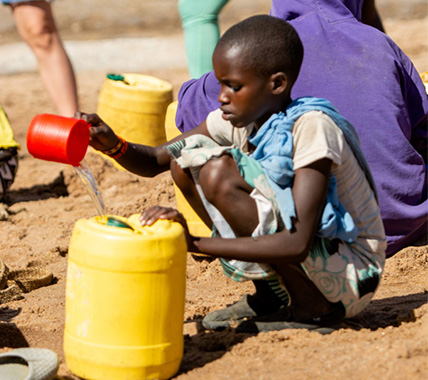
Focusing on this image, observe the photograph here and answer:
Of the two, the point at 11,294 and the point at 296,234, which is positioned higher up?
the point at 296,234

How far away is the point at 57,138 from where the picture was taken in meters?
2.31

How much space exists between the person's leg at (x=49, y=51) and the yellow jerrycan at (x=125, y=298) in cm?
277

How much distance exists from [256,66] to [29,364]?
1.05 m

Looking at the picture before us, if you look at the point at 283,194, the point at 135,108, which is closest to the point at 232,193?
the point at 283,194

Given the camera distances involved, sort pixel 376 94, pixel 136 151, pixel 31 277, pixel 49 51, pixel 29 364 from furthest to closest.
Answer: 1. pixel 49 51
2. pixel 31 277
3. pixel 376 94
4. pixel 136 151
5. pixel 29 364

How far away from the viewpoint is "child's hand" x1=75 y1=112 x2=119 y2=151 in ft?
8.35

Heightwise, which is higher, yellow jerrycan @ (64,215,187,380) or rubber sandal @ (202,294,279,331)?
yellow jerrycan @ (64,215,187,380)

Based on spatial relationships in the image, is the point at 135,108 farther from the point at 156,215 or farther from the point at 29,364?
the point at 29,364

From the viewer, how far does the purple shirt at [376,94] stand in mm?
2844

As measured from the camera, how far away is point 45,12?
182 inches

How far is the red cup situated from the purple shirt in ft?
3.12

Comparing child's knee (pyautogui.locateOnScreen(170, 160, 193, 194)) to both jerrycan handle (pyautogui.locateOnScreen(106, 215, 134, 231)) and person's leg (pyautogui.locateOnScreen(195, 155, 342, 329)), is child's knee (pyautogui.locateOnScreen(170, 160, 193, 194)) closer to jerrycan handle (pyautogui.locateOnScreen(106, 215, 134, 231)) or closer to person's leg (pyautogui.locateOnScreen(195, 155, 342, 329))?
person's leg (pyautogui.locateOnScreen(195, 155, 342, 329))

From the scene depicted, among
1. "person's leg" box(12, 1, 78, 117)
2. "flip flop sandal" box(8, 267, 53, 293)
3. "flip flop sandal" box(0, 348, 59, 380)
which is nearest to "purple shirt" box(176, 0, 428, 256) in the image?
"flip flop sandal" box(8, 267, 53, 293)

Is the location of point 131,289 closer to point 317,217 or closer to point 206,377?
point 206,377
